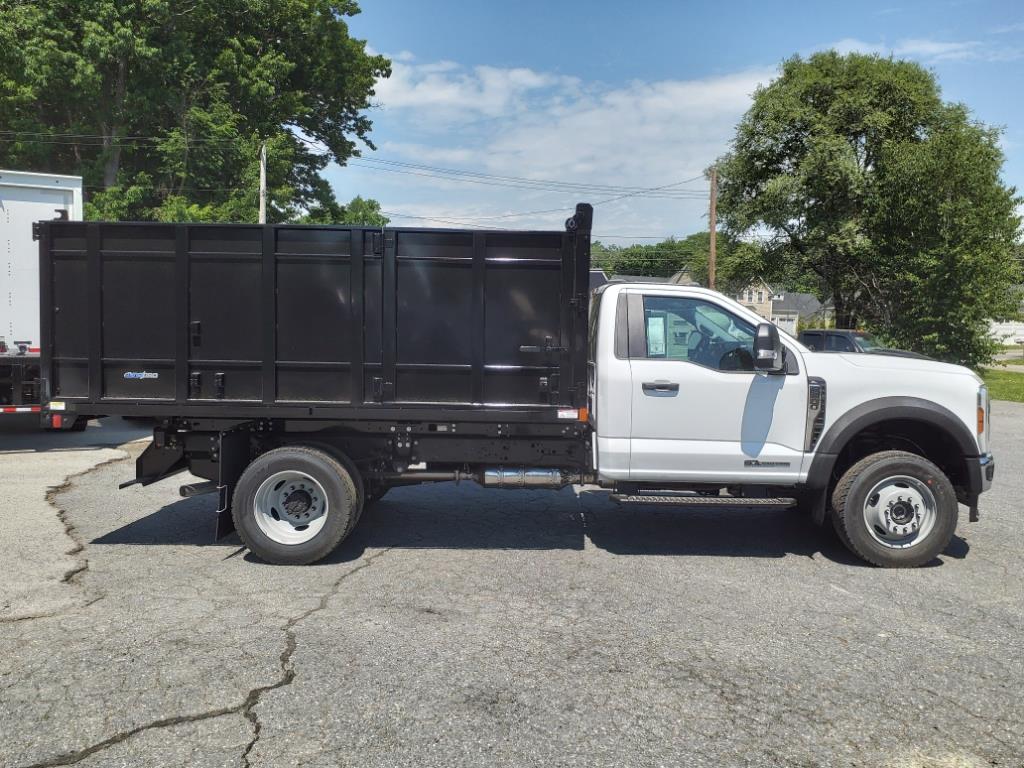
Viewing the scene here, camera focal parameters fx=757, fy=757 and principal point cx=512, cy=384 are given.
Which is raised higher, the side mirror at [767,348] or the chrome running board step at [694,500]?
the side mirror at [767,348]

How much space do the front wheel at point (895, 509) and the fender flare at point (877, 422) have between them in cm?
22

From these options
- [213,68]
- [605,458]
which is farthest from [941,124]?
[605,458]

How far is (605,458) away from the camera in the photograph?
5.72 m

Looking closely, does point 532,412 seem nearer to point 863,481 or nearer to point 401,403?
point 401,403

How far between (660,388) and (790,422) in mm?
1014

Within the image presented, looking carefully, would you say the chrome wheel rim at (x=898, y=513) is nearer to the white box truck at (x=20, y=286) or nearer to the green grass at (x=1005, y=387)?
the white box truck at (x=20, y=286)

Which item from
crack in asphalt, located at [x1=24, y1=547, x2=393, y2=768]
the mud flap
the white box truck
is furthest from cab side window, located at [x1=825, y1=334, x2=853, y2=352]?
crack in asphalt, located at [x1=24, y1=547, x2=393, y2=768]

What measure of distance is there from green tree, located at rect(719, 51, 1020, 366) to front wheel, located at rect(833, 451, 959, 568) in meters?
21.1

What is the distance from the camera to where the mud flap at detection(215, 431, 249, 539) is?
223 inches

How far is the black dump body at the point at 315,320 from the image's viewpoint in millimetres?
5555

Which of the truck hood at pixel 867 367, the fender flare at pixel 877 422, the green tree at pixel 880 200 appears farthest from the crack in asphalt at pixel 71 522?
the green tree at pixel 880 200

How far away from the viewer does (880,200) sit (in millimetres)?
30812

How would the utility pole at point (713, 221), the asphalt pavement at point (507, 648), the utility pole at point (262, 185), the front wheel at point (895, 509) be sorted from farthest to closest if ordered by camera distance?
the utility pole at point (713, 221)
the utility pole at point (262, 185)
the front wheel at point (895, 509)
the asphalt pavement at point (507, 648)

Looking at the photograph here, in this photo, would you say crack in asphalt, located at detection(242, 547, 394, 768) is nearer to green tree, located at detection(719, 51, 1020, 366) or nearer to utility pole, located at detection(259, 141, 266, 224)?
utility pole, located at detection(259, 141, 266, 224)
